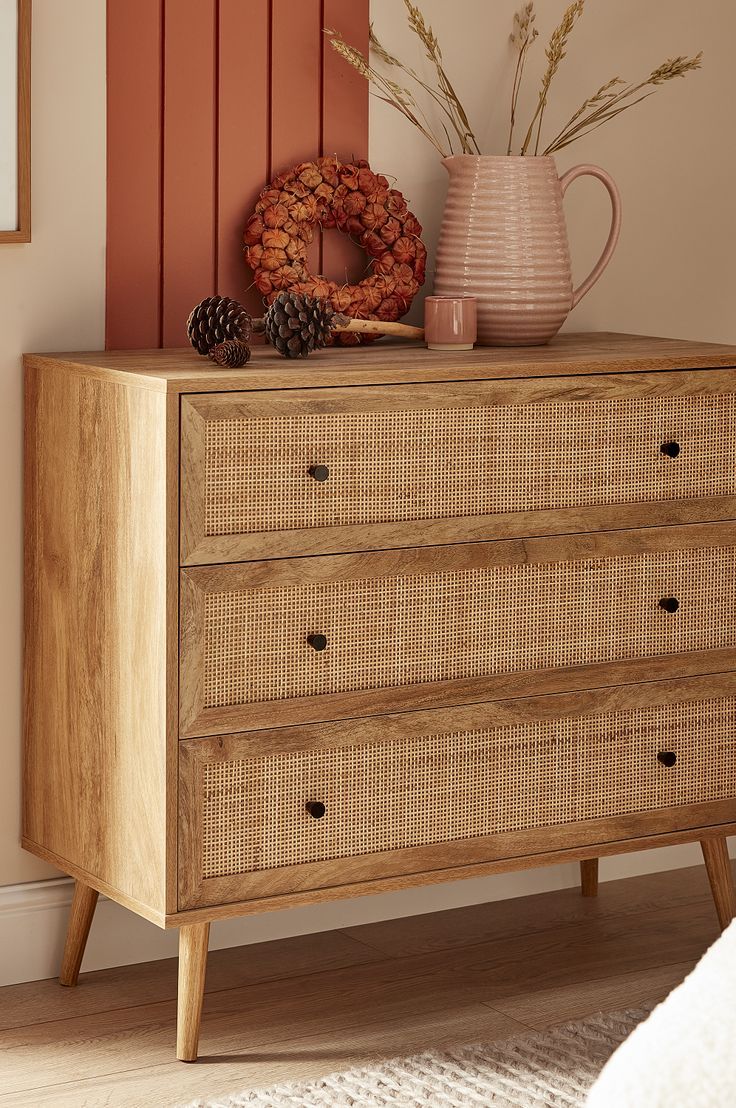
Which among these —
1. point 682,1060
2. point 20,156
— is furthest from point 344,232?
point 682,1060

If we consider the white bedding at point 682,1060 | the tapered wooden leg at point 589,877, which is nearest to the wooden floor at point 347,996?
the tapered wooden leg at point 589,877

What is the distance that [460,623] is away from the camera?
7.20 ft

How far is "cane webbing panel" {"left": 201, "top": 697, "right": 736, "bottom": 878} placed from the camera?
208cm

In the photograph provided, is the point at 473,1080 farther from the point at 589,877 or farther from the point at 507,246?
the point at 507,246

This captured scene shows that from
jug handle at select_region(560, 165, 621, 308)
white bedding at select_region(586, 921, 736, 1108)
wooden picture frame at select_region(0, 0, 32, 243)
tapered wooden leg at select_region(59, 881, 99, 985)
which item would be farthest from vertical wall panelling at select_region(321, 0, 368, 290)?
white bedding at select_region(586, 921, 736, 1108)

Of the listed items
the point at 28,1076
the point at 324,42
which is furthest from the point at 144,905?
the point at 324,42

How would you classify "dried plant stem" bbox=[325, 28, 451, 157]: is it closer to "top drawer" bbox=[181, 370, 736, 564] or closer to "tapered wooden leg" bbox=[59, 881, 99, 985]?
"top drawer" bbox=[181, 370, 736, 564]

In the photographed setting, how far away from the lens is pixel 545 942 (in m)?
2.62

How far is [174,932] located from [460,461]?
0.92 metres

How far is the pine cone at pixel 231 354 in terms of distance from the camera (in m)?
2.05

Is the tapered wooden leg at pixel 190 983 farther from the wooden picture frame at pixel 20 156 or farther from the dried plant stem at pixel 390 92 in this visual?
the dried plant stem at pixel 390 92

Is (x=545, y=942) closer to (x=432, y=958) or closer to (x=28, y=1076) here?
(x=432, y=958)

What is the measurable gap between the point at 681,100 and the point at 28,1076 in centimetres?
197

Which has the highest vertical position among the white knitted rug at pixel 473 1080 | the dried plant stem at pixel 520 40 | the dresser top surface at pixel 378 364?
the dried plant stem at pixel 520 40
